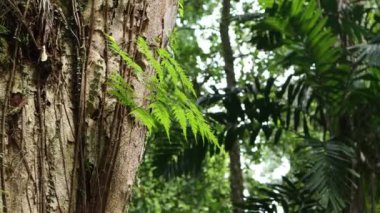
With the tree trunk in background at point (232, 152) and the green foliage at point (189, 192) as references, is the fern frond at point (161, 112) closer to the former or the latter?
the tree trunk in background at point (232, 152)

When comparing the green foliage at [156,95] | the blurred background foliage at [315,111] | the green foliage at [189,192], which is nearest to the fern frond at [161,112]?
the green foliage at [156,95]


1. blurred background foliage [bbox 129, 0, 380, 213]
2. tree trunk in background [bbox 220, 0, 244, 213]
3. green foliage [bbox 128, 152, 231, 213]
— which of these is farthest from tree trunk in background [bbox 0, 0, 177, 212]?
green foliage [bbox 128, 152, 231, 213]

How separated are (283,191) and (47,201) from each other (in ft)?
11.3

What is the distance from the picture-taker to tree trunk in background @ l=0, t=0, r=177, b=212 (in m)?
1.22

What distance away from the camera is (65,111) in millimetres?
1315

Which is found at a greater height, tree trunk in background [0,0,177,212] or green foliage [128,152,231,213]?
green foliage [128,152,231,213]

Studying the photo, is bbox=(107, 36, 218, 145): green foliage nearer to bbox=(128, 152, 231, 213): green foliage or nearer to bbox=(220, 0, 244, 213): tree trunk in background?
bbox=(220, 0, 244, 213): tree trunk in background

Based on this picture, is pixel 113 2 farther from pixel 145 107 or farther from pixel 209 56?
pixel 209 56

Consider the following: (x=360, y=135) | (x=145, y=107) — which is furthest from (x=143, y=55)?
(x=360, y=135)

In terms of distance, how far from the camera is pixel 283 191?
4.45 metres

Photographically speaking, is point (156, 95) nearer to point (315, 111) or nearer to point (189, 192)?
point (315, 111)

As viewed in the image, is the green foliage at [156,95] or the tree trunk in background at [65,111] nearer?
the tree trunk in background at [65,111]

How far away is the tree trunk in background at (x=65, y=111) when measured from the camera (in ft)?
4.00

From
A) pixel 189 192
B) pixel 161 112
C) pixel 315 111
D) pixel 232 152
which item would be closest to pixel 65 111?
pixel 161 112
